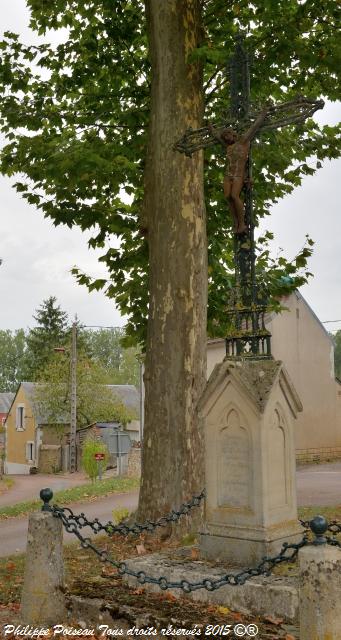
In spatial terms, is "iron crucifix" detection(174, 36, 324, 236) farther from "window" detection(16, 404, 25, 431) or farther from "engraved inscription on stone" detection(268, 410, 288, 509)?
"window" detection(16, 404, 25, 431)

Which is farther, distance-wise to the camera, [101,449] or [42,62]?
[101,449]

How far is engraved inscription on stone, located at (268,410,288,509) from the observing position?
620 centimetres

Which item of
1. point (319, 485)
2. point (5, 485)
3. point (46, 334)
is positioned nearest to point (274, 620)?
point (319, 485)

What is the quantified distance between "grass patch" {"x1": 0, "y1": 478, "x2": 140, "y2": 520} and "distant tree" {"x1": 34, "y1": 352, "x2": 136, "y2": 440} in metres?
17.5

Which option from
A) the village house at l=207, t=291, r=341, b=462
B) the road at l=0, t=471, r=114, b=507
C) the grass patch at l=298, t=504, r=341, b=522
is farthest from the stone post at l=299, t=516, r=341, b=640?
the village house at l=207, t=291, r=341, b=462

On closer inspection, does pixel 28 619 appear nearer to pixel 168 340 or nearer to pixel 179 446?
pixel 179 446

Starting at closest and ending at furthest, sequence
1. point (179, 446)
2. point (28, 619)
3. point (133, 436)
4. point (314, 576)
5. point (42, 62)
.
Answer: point (314, 576)
point (28, 619)
point (179, 446)
point (42, 62)
point (133, 436)

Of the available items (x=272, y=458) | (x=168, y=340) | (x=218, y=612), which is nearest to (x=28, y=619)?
(x=218, y=612)

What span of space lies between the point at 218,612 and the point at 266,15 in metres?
8.38

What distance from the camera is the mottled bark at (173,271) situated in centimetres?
919

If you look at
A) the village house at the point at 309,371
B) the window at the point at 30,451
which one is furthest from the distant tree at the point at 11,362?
the village house at the point at 309,371

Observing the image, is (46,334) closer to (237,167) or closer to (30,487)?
(30,487)

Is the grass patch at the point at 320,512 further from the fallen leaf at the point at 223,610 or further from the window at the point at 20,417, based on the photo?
the window at the point at 20,417

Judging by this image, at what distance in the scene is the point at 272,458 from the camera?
20.4 ft
